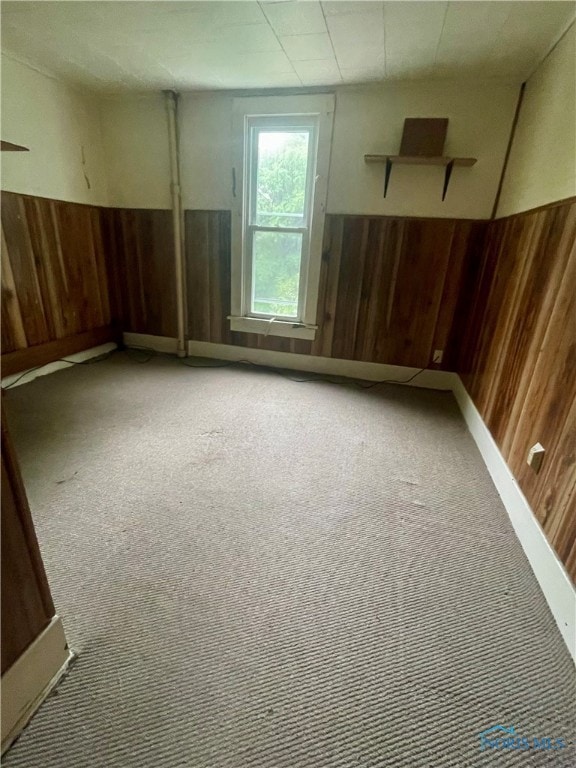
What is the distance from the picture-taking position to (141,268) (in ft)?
11.0

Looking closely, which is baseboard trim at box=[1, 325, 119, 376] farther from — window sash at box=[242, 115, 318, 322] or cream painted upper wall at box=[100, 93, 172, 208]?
window sash at box=[242, 115, 318, 322]

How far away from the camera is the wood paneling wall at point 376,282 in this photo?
8.81 ft

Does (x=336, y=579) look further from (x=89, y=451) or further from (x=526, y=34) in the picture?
(x=526, y=34)

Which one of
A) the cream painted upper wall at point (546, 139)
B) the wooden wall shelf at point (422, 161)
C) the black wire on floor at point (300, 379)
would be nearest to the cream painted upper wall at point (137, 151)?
the black wire on floor at point (300, 379)

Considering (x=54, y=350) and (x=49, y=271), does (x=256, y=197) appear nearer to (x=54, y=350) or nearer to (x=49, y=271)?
(x=49, y=271)

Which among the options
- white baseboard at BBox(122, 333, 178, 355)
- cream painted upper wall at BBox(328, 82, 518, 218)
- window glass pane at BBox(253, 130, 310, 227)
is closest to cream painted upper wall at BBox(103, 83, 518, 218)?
cream painted upper wall at BBox(328, 82, 518, 218)

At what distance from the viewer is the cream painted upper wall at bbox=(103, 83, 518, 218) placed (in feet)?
7.91

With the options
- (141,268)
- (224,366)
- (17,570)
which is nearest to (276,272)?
(224,366)

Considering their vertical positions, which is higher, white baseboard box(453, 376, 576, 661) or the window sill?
the window sill

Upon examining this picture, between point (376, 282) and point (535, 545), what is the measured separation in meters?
2.13

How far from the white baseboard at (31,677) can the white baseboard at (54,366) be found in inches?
92.1

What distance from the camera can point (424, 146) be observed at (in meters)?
2.45

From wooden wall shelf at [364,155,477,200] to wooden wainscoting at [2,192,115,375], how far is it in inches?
97.2

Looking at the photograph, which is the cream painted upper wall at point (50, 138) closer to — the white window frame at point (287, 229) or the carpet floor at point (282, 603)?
the white window frame at point (287, 229)
